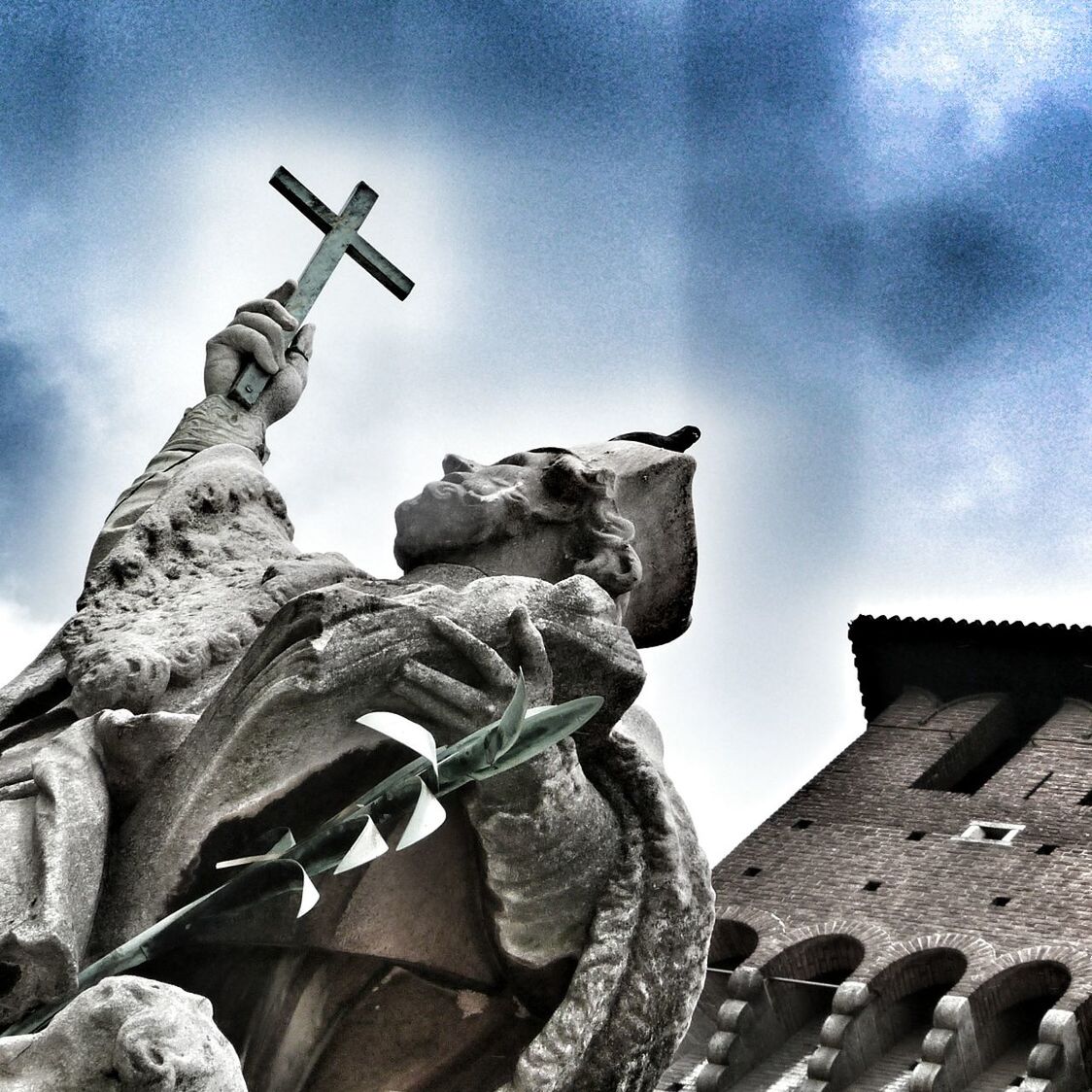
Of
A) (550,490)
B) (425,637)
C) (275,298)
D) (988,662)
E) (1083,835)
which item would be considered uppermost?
(988,662)

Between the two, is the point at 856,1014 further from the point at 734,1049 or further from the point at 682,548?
the point at 682,548

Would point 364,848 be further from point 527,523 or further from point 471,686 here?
point 527,523

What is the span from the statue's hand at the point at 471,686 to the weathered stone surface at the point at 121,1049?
67 cm

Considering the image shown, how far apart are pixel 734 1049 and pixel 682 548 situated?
23261 millimetres

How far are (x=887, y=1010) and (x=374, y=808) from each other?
80.3 feet

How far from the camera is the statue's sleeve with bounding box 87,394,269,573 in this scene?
4520mm

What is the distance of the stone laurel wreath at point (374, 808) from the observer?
3.26m

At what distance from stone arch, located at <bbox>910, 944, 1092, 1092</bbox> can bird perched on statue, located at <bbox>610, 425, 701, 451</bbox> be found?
20.9 m

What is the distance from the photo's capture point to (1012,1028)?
27.2 meters

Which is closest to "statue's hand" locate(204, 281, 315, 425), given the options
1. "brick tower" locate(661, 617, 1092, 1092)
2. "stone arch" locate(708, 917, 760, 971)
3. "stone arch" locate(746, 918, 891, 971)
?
"brick tower" locate(661, 617, 1092, 1092)

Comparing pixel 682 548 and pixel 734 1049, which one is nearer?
pixel 682 548

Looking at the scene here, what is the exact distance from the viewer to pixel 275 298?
17.3 ft

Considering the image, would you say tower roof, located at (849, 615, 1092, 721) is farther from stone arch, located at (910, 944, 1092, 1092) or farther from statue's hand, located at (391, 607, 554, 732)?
statue's hand, located at (391, 607, 554, 732)

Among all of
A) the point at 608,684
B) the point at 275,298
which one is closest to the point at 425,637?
the point at 608,684
